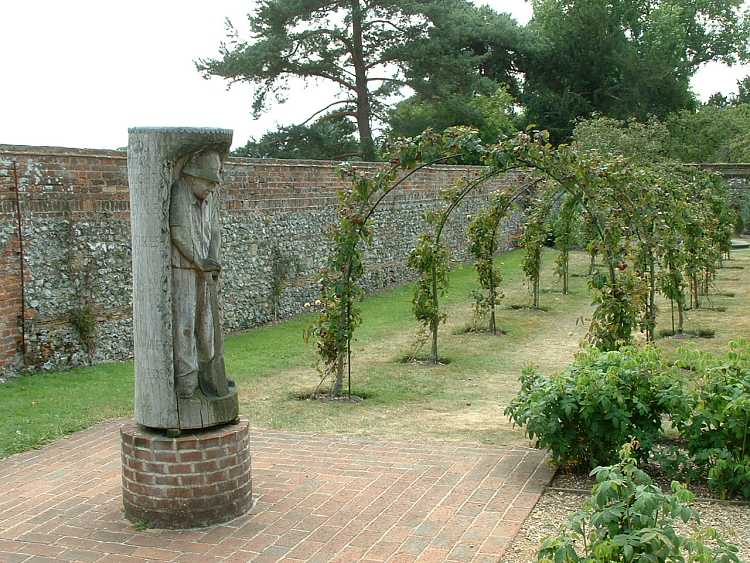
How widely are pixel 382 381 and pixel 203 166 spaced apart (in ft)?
17.0

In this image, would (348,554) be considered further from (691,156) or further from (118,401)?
(691,156)

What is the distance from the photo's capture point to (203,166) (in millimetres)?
5129

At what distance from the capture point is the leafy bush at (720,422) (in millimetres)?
5374

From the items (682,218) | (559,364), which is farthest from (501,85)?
(559,364)

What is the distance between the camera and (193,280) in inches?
203

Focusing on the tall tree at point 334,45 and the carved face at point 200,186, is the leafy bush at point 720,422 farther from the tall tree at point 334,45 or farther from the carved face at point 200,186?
the tall tree at point 334,45

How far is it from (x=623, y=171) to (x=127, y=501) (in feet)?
22.8

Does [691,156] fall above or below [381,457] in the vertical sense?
above

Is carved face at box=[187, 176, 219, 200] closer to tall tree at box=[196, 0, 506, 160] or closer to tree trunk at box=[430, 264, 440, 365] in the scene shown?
tree trunk at box=[430, 264, 440, 365]

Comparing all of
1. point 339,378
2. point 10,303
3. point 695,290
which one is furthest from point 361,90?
point 339,378

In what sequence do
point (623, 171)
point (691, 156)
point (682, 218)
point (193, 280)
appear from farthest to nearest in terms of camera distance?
1. point (691, 156)
2. point (682, 218)
3. point (623, 171)
4. point (193, 280)

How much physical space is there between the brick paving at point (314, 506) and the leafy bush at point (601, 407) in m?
0.37

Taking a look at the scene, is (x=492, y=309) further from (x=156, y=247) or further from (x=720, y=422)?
(x=156, y=247)

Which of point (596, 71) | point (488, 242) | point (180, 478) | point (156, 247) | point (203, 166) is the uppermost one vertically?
point (596, 71)
